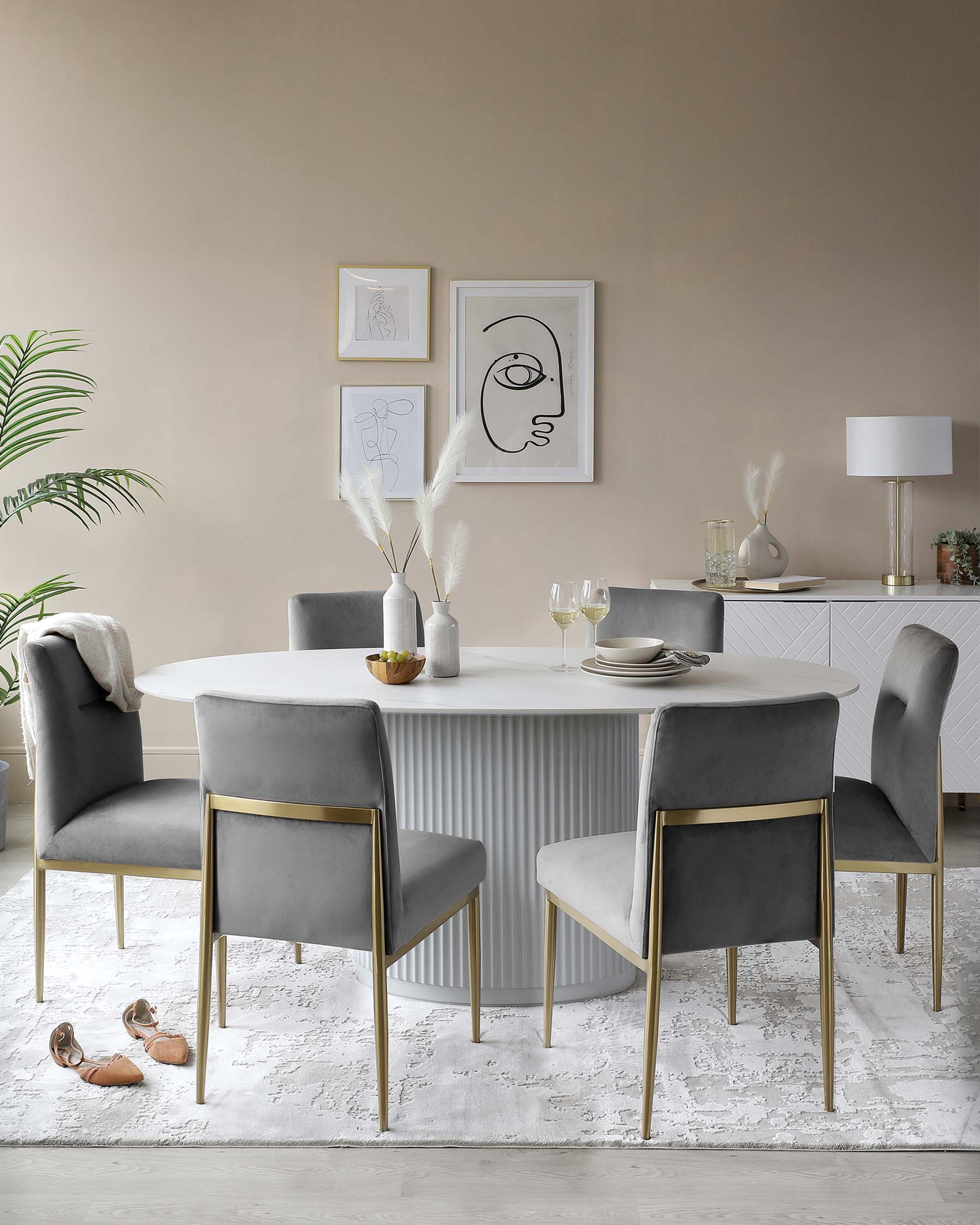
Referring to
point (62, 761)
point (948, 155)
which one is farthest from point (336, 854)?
point (948, 155)

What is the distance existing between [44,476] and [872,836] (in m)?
3.43

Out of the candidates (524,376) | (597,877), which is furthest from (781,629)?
(597,877)

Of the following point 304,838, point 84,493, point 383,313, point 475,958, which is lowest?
point 475,958

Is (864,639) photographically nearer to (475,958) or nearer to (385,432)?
(385,432)

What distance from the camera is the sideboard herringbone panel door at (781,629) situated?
387cm

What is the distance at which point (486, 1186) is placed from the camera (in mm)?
1902

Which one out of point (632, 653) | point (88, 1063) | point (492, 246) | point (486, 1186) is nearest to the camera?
point (486, 1186)

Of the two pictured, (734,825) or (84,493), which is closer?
(734,825)

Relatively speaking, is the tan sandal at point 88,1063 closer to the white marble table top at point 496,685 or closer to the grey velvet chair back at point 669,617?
the white marble table top at point 496,685

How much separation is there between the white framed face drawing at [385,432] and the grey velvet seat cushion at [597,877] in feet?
7.39

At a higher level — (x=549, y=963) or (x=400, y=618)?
(x=400, y=618)

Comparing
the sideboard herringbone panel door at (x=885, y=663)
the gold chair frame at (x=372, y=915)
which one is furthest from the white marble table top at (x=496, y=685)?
the sideboard herringbone panel door at (x=885, y=663)

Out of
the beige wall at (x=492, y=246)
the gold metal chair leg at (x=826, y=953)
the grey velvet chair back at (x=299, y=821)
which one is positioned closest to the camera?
the grey velvet chair back at (x=299, y=821)

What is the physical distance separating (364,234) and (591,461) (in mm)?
1252
